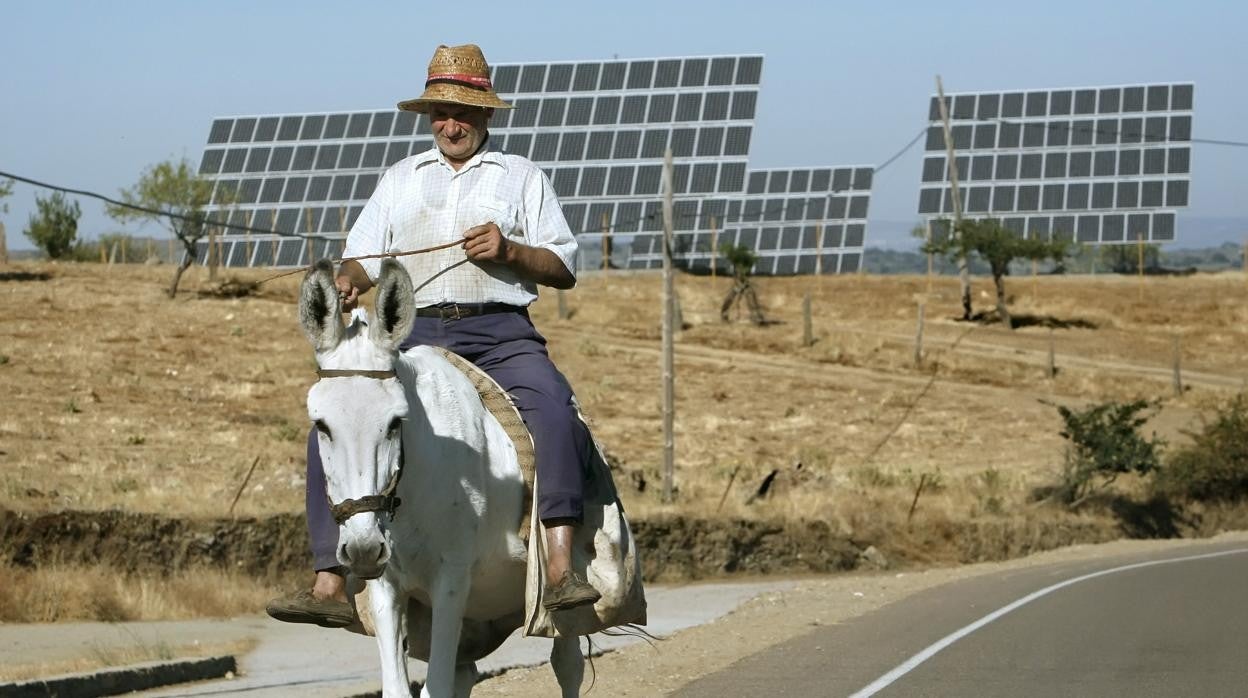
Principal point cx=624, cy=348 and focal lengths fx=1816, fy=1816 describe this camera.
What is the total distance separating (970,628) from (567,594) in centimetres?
938

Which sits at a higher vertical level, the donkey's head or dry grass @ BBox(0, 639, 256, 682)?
the donkey's head

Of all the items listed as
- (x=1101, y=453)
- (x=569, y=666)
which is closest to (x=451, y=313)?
(x=569, y=666)

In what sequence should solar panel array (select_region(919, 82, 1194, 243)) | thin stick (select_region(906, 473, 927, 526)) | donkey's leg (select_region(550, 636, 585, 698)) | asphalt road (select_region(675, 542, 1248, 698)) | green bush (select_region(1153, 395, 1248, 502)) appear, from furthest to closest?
solar panel array (select_region(919, 82, 1194, 243)), green bush (select_region(1153, 395, 1248, 502)), thin stick (select_region(906, 473, 927, 526)), asphalt road (select_region(675, 542, 1248, 698)), donkey's leg (select_region(550, 636, 585, 698))

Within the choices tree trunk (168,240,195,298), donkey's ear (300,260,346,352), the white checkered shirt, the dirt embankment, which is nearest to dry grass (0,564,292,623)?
the dirt embankment

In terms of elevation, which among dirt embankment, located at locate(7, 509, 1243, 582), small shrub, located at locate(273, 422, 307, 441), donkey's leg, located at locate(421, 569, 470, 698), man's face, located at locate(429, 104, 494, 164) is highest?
man's face, located at locate(429, 104, 494, 164)

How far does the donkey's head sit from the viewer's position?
17.9ft

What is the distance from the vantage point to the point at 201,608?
57.7 ft

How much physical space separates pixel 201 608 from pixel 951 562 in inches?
557

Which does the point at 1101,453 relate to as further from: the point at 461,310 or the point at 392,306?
the point at 392,306

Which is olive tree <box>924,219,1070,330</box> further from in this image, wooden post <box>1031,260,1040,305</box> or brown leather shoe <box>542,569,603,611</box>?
brown leather shoe <box>542,569,603,611</box>

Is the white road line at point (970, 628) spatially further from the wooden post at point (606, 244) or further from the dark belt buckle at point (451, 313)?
the wooden post at point (606, 244)

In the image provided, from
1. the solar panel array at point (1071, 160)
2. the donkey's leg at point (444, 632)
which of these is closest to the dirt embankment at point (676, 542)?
the donkey's leg at point (444, 632)

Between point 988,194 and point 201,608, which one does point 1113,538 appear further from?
point 988,194

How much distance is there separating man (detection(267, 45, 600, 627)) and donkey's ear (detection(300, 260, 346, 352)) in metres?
0.99
